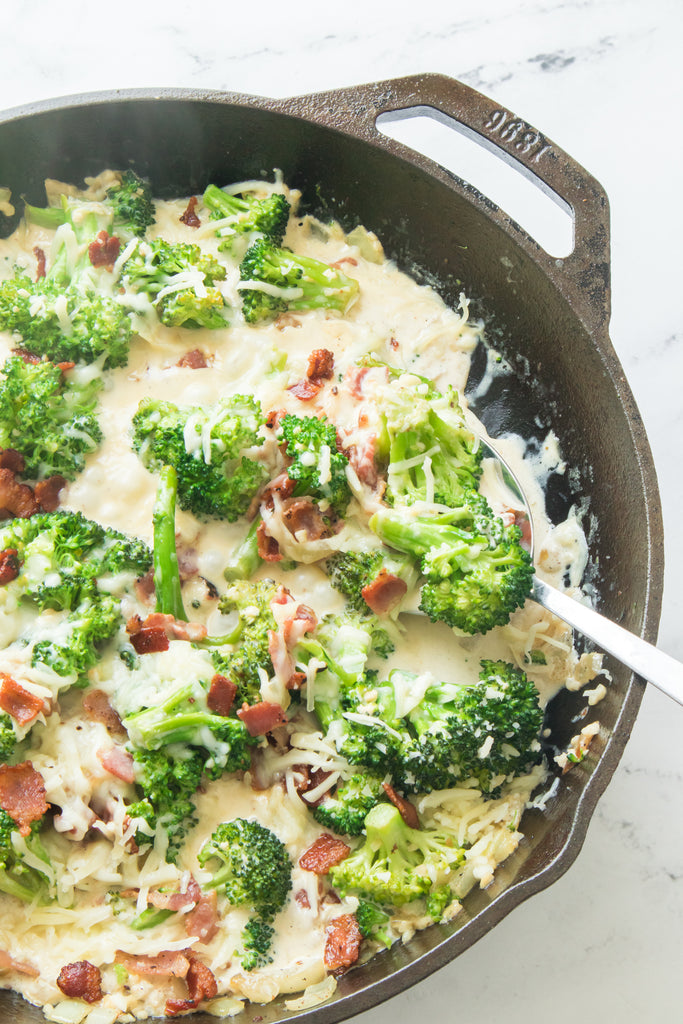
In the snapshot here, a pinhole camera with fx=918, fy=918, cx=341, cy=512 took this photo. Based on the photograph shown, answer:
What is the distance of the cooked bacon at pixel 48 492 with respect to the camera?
322 centimetres

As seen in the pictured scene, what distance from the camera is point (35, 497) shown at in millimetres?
3227

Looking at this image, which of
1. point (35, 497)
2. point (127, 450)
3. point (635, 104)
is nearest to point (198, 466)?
point (127, 450)

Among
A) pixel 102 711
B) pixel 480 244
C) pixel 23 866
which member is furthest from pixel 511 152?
pixel 23 866

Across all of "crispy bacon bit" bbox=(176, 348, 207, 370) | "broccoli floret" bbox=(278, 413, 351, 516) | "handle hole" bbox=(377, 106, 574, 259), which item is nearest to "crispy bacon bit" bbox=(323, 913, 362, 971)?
"broccoli floret" bbox=(278, 413, 351, 516)

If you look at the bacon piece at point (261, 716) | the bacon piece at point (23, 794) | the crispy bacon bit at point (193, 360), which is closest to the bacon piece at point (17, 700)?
the bacon piece at point (23, 794)

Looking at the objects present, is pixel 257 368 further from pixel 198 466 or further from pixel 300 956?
pixel 300 956

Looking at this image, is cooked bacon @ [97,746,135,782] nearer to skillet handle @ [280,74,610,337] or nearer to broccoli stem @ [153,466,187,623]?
broccoli stem @ [153,466,187,623]

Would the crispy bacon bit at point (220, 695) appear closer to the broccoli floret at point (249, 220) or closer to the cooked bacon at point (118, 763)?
the cooked bacon at point (118, 763)

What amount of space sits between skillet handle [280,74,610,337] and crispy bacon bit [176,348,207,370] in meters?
0.98

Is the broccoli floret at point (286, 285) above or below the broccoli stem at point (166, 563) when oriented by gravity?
above

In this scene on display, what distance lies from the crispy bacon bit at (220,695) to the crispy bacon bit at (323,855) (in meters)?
0.52

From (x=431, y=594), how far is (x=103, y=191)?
217 cm

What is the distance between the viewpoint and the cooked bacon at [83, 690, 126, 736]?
290 centimetres

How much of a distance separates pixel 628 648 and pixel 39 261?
2.66 metres
